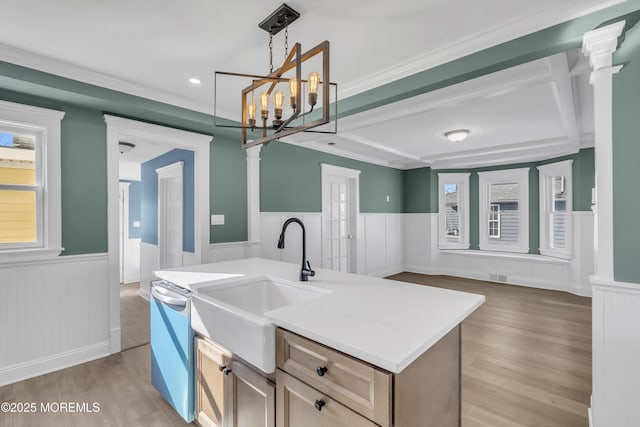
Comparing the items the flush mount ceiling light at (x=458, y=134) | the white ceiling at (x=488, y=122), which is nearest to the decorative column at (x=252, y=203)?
the white ceiling at (x=488, y=122)

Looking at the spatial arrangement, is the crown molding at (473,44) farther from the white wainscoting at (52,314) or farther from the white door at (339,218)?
the white wainscoting at (52,314)

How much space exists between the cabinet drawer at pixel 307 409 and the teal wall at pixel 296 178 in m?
3.05

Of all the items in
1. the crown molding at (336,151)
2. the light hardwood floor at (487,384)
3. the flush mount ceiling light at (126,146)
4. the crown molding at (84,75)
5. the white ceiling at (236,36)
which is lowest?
the light hardwood floor at (487,384)

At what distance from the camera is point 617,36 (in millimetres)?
1682

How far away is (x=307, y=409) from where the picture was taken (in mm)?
1197

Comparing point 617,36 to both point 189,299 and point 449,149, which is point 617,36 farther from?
point 449,149

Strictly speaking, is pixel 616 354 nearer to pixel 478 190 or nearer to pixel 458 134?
pixel 458 134

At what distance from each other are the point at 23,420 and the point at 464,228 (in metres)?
7.10

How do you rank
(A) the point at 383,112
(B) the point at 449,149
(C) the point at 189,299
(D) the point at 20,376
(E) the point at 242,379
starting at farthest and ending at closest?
(B) the point at 449,149 < (A) the point at 383,112 < (D) the point at 20,376 < (C) the point at 189,299 < (E) the point at 242,379

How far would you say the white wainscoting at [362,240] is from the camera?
4281 millimetres

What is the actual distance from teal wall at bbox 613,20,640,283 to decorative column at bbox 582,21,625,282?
20 mm

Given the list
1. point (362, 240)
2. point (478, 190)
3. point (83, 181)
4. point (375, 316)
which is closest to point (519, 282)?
point (478, 190)

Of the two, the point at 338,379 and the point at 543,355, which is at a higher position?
the point at 338,379

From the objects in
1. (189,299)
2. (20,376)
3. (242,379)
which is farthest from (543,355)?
(20,376)
